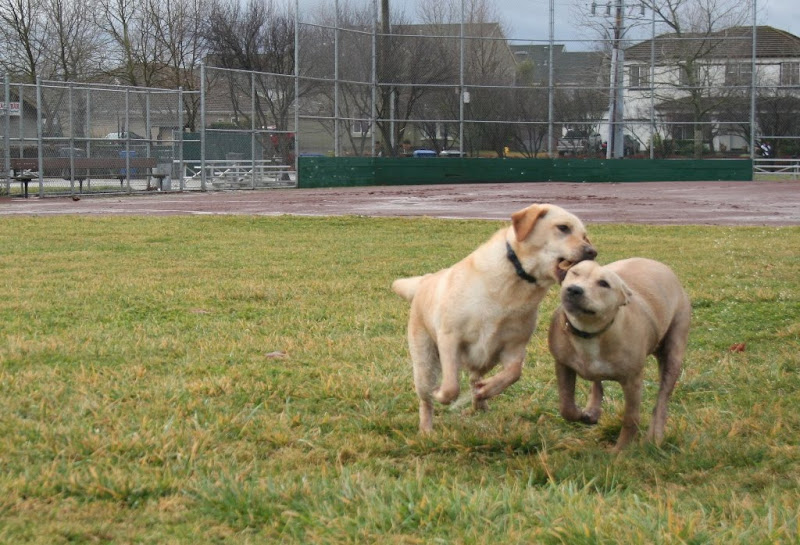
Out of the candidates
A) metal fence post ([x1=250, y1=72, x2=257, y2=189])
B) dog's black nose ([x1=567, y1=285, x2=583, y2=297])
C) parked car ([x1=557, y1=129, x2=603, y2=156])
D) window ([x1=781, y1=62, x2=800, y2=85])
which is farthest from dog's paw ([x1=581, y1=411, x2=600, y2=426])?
window ([x1=781, y1=62, x2=800, y2=85])

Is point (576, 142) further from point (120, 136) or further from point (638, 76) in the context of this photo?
point (120, 136)

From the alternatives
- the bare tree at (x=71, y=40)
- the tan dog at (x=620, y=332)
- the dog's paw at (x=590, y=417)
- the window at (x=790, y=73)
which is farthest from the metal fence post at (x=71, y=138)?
the window at (x=790, y=73)

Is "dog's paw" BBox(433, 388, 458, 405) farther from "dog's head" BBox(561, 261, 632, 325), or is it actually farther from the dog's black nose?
the dog's black nose

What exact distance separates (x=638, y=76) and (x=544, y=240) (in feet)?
123

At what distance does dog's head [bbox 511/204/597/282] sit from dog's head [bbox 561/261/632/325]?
9.5 inches

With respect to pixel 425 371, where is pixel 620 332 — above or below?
above

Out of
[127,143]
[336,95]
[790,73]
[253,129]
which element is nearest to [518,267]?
[127,143]

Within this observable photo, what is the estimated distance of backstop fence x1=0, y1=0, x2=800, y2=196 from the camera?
3366cm

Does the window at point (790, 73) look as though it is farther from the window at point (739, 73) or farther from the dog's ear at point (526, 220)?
the dog's ear at point (526, 220)

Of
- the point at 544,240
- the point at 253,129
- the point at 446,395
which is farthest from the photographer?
the point at 253,129

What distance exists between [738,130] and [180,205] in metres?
25.0

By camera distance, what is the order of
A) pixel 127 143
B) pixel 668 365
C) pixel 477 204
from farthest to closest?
pixel 127 143
pixel 477 204
pixel 668 365

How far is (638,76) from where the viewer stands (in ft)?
132

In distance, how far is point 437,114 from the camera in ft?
126
